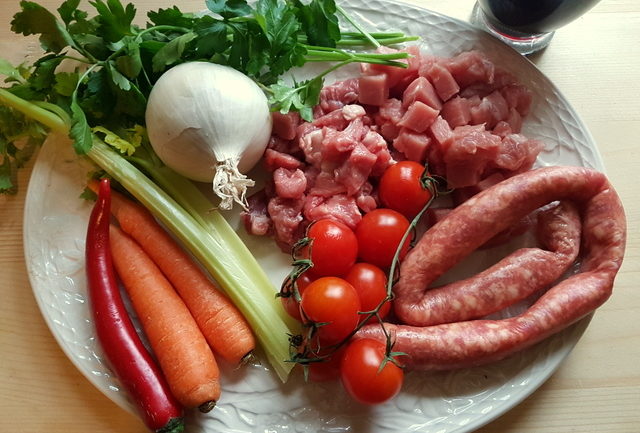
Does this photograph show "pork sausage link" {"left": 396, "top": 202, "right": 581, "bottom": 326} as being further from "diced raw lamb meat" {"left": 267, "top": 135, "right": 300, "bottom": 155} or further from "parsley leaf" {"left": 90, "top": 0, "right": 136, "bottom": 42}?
"parsley leaf" {"left": 90, "top": 0, "right": 136, "bottom": 42}

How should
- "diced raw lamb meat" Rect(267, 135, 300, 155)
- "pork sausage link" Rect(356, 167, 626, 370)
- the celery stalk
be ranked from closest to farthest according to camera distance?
"pork sausage link" Rect(356, 167, 626, 370) < the celery stalk < "diced raw lamb meat" Rect(267, 135, 300, 155)

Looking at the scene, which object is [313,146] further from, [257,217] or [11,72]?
[11,72]

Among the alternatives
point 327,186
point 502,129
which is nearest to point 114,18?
point 327,186

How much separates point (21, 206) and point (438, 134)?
1.51 m

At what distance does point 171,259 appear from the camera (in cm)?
177

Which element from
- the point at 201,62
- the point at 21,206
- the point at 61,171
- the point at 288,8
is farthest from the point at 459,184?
the point at 21,206

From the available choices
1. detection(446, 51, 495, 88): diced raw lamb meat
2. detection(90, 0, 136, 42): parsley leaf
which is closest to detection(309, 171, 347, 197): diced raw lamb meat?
detection(446, 51, 495, 88): diced raw lamb meat

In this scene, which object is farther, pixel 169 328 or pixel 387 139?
pixel 387 139

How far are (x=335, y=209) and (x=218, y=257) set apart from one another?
1.34 ft

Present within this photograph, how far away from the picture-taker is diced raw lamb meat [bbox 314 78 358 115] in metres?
1.94

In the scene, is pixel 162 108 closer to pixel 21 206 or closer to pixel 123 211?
pixel 123 211

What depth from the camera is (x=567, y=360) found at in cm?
175

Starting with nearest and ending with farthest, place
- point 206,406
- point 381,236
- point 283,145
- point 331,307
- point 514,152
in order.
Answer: point 331,307
point 206,406
point 381,236
point 514,152
point 283,145

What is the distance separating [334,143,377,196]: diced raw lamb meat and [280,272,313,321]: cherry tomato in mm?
347
